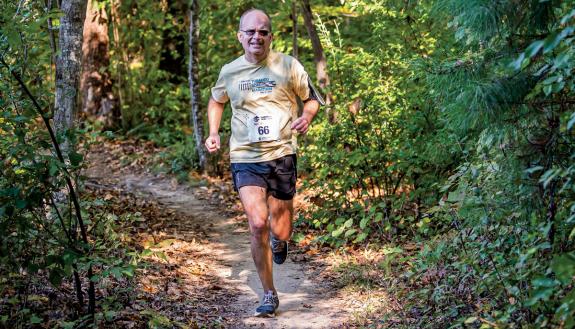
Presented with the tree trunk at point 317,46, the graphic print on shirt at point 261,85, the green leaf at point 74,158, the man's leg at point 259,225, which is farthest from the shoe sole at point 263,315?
the tree trunk at point 317,46

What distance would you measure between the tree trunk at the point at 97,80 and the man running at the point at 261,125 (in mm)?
12165

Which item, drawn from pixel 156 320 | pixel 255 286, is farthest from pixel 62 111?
pixel 156 320

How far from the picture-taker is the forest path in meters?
6.43

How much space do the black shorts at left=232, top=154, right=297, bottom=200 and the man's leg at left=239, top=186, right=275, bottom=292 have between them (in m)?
0.08

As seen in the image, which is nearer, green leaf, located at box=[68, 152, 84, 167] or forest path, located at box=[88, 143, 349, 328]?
green leaf, located at box=[68, 152, 84, 167]

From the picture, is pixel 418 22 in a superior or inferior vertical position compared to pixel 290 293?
superior

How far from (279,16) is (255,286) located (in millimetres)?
7009

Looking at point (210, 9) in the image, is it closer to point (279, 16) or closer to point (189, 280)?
point (279, 16)

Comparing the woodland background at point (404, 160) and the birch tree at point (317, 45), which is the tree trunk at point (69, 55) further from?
the birch tree at point (317, 45)

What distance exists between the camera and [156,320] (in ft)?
17.9

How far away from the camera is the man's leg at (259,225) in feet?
20.9

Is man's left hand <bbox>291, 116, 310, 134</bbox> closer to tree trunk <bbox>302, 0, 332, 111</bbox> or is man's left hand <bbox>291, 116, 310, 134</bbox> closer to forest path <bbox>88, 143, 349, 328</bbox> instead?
forest path <bbox>88, 143, 349, 328</bbox>

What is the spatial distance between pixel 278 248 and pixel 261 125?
4.45ft

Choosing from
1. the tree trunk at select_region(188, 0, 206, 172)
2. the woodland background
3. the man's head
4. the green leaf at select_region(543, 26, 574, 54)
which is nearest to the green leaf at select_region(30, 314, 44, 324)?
the woodland background
